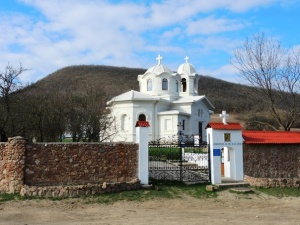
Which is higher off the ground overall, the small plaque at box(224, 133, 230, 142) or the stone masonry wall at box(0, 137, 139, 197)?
the small plaque at box(224, 133, 230, 142)

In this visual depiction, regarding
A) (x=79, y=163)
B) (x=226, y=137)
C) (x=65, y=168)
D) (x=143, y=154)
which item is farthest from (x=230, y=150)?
(x=65, y=168)

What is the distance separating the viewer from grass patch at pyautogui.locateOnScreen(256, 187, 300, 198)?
1396cm

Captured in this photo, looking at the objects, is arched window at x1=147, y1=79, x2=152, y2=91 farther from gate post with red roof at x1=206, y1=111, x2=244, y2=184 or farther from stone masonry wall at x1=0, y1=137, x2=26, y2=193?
stone masonry wall at x1=0, y1=137, x2=26, y2=193

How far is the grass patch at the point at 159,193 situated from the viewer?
1253 cm

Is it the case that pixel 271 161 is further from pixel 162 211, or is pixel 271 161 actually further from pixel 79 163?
pixel 79 163

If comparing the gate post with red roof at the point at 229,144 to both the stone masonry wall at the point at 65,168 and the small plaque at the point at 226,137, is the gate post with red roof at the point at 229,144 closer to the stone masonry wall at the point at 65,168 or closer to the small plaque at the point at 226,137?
the small plaque at the point at 226,137

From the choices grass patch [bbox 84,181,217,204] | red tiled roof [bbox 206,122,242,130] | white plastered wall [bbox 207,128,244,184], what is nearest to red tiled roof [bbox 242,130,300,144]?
white plastered wall [bbox 207,128,244,184]

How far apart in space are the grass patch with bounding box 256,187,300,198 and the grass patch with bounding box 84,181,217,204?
216 centimetres

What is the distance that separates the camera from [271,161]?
54.1ft

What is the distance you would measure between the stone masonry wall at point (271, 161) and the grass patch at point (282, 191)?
0.92 metres

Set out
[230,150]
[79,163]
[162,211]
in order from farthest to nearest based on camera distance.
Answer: [230,150], [79,163], [162,211]

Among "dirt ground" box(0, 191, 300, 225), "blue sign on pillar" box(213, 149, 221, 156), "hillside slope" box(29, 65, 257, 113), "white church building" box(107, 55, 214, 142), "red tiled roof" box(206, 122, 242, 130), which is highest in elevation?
"hillside slope" box(29, 65, 257, 113)

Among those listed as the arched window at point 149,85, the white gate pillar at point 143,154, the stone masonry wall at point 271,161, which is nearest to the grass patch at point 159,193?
the white gate pillar at point 143,154

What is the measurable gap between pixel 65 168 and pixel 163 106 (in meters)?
21.2
